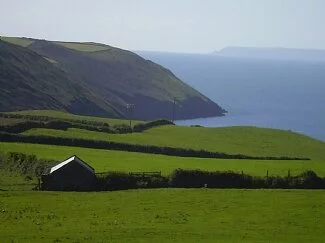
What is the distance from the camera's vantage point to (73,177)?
1895 inches

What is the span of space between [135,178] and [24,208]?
43.9ft

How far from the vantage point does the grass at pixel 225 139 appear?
74.1 m

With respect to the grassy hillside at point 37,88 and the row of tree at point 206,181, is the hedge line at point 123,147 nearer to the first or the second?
the row of tree at point 206,181

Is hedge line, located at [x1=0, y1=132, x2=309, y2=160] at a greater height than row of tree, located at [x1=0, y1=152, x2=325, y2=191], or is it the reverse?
hedge line, located at [x1=0, y1=132, x2=309, y2=160]

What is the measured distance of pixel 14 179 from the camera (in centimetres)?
4903

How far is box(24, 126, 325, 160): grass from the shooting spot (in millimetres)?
74062

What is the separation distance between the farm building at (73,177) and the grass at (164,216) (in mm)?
3007

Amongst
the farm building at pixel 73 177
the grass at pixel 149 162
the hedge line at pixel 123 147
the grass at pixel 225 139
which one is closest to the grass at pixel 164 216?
the farm building at pixel 73 177

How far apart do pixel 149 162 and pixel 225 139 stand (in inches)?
1102

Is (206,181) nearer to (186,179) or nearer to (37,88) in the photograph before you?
(186,179)

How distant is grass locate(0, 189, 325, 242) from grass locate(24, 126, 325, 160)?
27.5 metres

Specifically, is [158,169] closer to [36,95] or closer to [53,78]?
[36,95]

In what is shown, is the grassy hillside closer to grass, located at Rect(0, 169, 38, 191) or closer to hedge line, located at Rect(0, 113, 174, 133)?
hedge line, located at Rect(0, 113, 174, 133)

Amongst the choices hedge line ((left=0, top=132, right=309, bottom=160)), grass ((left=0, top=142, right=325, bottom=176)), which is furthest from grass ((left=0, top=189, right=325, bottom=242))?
hedge line ((left=0, top=132, right=309, bottom=160))
